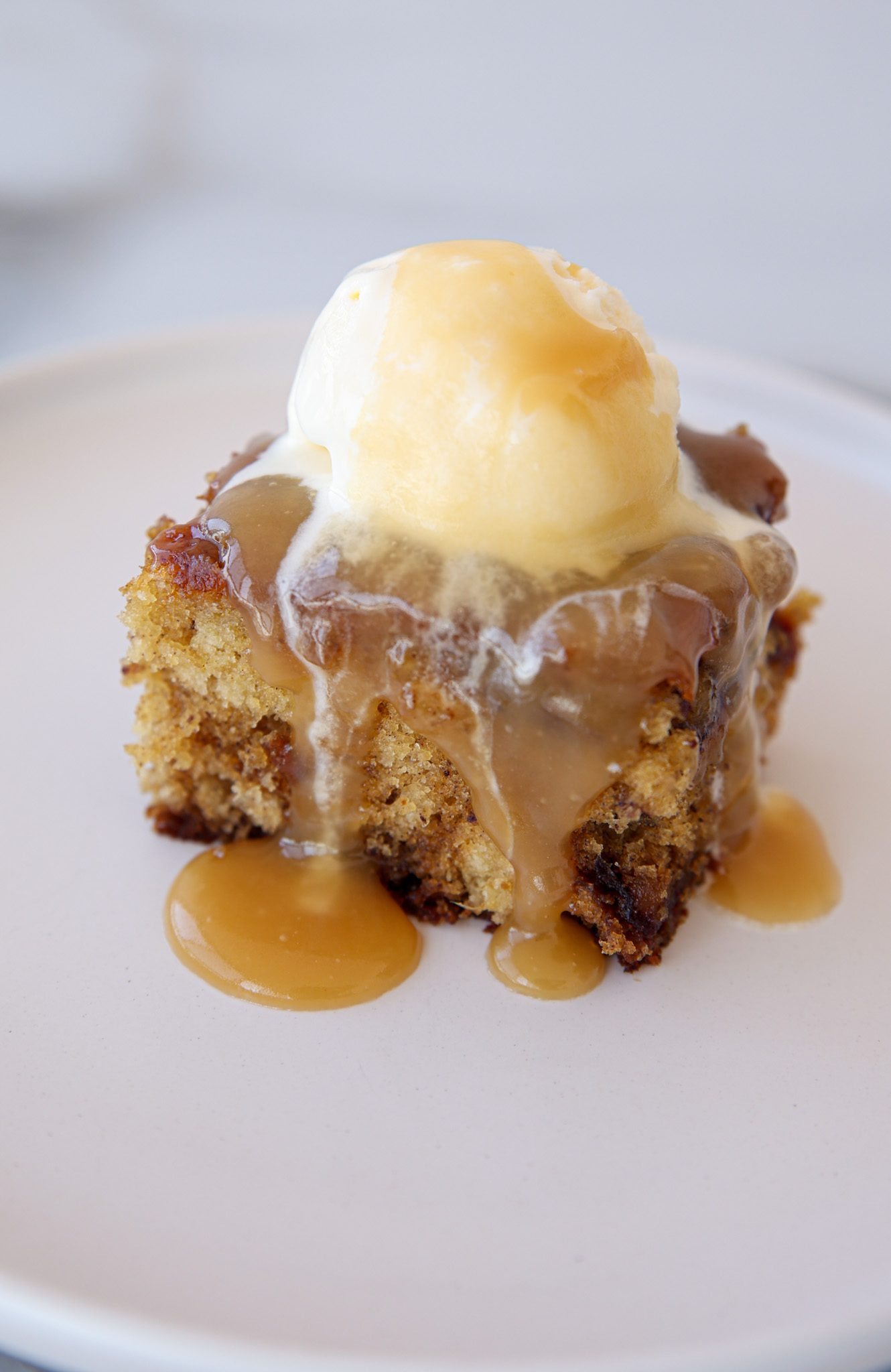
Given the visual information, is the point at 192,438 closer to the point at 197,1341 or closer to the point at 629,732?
the point at 629,732

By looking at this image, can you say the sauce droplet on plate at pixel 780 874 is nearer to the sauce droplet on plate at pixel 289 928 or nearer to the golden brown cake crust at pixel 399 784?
the golden brown cake crust at pixel 399 784

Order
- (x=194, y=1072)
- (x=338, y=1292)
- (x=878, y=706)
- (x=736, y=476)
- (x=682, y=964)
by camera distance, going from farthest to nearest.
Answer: (x=878, y=706) → (x=736, y=476) → (x=682, y=964) → (x=194, y=1072) → (x=338, y=1292)

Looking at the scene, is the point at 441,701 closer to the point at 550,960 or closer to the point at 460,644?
the point at 460,644

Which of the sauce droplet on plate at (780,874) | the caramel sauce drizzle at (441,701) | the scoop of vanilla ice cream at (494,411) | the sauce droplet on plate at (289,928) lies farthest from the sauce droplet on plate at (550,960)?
the scoop of vanilla ice cream at (494,411)

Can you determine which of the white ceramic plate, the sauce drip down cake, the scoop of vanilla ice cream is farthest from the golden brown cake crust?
the scoop of vanilla ice cream

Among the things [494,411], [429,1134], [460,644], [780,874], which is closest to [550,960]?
[429,1134]

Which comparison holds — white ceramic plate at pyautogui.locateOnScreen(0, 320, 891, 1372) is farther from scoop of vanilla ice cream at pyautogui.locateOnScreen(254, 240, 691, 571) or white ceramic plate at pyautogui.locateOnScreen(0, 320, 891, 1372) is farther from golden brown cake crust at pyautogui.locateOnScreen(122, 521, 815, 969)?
scoop of vanilla ice cream at pyautogui.locateOnScreen(254, 240, 691, 571)

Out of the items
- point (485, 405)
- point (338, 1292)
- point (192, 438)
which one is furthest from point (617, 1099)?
point (192, 438)
